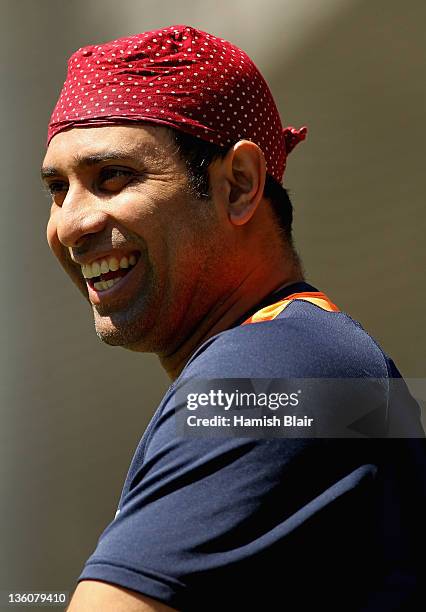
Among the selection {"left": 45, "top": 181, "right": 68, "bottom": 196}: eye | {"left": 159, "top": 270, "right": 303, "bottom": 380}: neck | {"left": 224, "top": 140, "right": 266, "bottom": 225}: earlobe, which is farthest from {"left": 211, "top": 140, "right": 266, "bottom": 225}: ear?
{"left": 45, "top": 181, "right": 68, "bottom": 196}: eye

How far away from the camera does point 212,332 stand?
2.20m

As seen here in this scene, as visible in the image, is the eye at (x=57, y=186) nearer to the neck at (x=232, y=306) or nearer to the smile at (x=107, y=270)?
the smile at (x=107, y=270)

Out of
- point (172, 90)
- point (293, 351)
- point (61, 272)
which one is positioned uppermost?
point (172, 90)

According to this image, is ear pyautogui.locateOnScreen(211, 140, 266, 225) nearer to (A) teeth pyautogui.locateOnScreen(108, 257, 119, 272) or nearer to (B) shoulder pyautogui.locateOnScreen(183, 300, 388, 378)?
(A) teeth pyautogui.locateOnScreen(108, 257, 119, 272)

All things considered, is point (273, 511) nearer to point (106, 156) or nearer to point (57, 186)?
point (106, 156)

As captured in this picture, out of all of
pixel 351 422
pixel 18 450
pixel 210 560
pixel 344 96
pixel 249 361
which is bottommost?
pixel 18 450

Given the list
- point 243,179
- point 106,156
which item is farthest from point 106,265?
point 243,179

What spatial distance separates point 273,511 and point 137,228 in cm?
74

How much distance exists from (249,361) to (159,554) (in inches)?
14.3

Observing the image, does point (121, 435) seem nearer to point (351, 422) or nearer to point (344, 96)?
point (344, 96)

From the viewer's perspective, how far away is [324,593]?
170 centimetres

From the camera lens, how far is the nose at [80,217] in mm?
2135

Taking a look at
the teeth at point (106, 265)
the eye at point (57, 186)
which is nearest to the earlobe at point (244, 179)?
the teeth at point (106, 265)

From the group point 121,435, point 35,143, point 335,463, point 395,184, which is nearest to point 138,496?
point 335,463
